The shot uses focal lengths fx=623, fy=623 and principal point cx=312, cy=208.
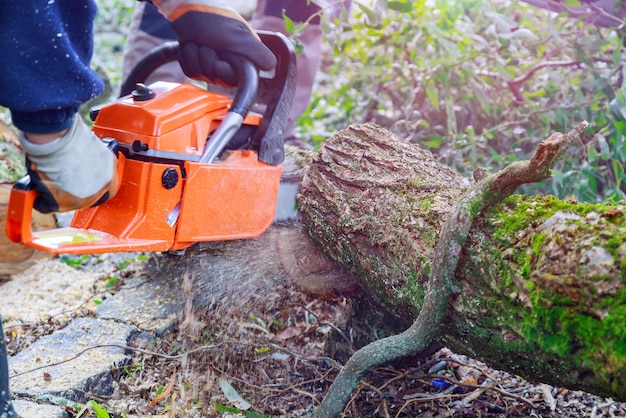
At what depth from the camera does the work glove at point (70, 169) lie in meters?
1.49

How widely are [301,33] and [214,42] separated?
1830mm

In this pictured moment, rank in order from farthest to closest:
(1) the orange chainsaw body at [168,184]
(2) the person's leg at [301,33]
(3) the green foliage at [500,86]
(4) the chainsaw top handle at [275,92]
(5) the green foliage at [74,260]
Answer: (2) the person's leg at [301,33] < (5) the green foliage at [74,260] < (3) the green foliage at [500,86] < (4) the chainsaw top handle at [275,92] < (1) the orange chainsaw body at [168,184]

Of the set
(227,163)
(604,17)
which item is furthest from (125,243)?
(604,17)

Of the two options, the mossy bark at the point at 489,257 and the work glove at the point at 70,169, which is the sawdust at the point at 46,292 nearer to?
the work glove at the point at 70,169

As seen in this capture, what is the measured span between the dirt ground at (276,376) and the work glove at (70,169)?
71 centimetres

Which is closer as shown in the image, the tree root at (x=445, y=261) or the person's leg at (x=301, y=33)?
the tree root at (x=445, y=261)

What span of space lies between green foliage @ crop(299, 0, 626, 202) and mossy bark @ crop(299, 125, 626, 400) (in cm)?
94

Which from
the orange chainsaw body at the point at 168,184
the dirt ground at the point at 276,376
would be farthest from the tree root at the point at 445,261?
the orange chainsaw body at the point at 168,184

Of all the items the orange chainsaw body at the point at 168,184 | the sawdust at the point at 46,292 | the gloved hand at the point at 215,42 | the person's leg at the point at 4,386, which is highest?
the gloved hand at the point at 215,42

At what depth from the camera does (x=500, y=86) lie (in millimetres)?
3441

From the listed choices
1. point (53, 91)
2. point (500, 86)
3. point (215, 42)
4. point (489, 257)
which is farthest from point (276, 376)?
point (500, 86)

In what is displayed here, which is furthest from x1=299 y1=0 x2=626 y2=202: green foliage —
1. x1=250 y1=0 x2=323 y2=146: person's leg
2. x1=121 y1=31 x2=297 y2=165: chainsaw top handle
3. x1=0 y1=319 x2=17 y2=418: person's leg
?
x1=0 y1=319 x2=17 y2=418: person's leg

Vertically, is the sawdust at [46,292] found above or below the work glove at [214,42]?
below

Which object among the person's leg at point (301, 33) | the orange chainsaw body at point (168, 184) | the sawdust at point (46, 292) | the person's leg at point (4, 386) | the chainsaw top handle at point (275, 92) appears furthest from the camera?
the person's leg at point (301, 33)
